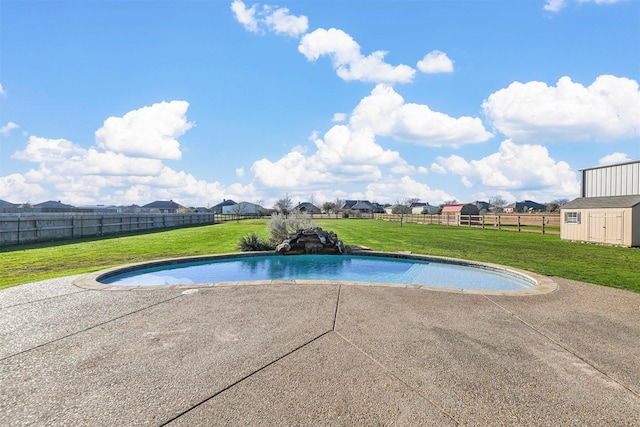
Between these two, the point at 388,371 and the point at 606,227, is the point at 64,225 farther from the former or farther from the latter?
the point at 606,227

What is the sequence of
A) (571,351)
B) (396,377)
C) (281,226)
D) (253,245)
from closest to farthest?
1. (396,377)
2. (571,351)
3. (253,245)
4. (281,226)

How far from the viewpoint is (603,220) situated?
1609 centimetres

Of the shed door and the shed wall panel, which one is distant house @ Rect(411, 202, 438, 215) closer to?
the shed wall panel

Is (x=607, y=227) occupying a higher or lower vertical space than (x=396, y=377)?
higher

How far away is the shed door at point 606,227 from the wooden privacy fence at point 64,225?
2695 centimetres

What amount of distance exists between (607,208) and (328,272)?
14684 mm

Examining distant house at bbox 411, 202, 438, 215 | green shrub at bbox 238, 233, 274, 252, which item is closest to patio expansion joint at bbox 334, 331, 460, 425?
green shrub at bbox 238, 233, 274, 252

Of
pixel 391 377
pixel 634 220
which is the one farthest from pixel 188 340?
pixel 634 220

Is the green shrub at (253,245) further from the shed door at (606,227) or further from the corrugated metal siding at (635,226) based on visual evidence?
the corrugated metal siding at (635,226)

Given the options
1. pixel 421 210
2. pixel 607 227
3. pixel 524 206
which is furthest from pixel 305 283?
pixel 524 206

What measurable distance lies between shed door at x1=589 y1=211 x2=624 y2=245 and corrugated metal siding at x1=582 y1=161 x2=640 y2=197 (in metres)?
2.01

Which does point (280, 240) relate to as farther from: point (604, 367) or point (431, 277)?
point (604, 367)

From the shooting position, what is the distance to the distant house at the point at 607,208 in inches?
593

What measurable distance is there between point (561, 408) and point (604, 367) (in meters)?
1.19
